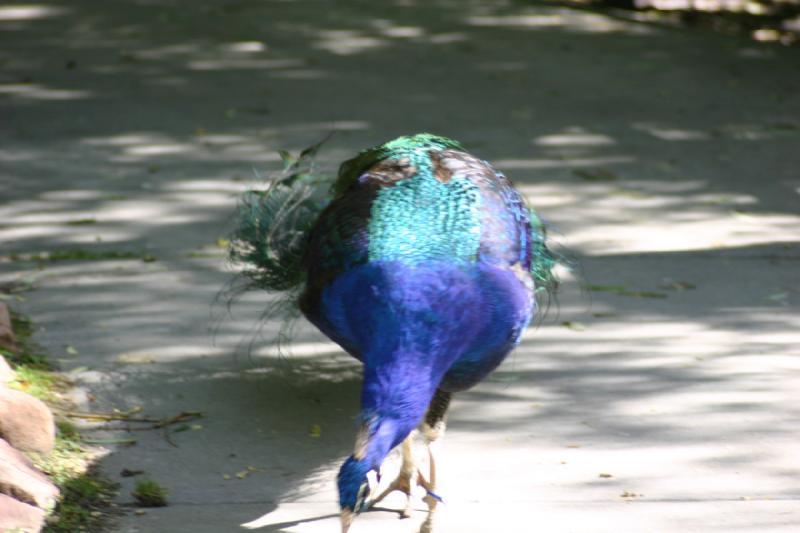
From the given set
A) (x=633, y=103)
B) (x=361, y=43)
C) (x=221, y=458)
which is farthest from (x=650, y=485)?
(x=361, y=43)

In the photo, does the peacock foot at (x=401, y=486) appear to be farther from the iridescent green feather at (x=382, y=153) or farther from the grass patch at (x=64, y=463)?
the iridescent green feather at (x=382, y=153)

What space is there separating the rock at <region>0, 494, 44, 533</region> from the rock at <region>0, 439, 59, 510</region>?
2.5 inches

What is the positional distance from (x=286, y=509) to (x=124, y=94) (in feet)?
18.3

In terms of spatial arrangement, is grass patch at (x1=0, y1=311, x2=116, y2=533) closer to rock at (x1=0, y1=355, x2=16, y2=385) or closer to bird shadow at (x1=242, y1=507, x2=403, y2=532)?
rock at (x1=0, y1=355, x2=16, y2=385)

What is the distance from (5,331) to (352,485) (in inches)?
90.9

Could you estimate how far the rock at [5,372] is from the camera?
433 cm

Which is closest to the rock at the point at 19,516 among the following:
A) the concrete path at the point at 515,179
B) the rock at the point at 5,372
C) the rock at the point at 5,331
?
the concrete path at the point at 515,179

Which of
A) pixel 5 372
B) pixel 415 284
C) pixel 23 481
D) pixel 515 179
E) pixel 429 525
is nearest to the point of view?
pixel 415 284

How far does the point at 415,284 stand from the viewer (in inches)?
138

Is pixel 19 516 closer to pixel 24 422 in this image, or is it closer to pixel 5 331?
pixel 24 422

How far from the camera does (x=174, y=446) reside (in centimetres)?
445

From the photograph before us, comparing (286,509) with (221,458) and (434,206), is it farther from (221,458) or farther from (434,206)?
(434,206)

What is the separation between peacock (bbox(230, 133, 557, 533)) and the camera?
3309 millimetres

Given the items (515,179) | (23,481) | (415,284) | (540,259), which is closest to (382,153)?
(540,259)
